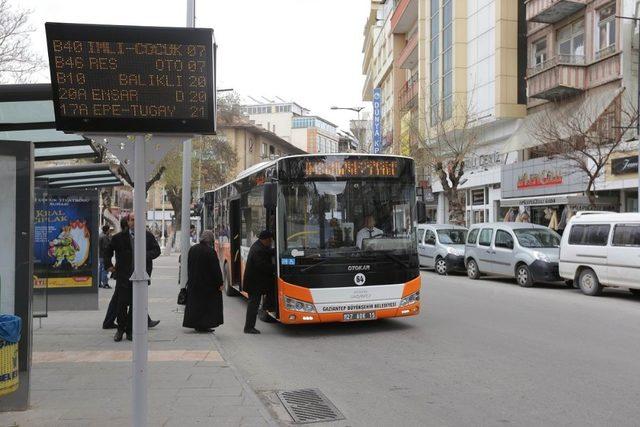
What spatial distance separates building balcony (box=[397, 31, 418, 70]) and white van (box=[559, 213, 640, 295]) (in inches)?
1254

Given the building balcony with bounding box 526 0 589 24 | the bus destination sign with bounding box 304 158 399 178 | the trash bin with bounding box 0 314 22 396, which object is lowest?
the trash bin with bounding box 0 314 22 396

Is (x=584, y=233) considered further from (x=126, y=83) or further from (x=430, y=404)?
(x=126, y=83)

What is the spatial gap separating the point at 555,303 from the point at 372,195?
602 cm

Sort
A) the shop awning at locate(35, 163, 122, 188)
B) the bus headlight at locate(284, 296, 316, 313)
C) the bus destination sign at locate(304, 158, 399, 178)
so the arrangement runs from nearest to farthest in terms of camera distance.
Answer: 1. the bus headlight at locate(284, 296, 316, 313)
2. the bus destination sign at locate(304, 158, 399, 178)
3. the shop awning at locate(35, 163, 122, 188)

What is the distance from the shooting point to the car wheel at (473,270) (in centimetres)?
1930

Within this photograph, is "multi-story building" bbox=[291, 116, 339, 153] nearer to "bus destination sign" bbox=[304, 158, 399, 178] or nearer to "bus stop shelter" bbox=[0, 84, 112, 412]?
"bus destination sign" bbox=[304, 158, 399, 178]

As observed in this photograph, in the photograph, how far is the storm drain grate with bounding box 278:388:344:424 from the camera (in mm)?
5414

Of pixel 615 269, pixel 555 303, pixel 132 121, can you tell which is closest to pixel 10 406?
pixel 132 121

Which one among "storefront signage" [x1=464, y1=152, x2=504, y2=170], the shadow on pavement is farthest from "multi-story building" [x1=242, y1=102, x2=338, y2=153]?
the shadow on pavement

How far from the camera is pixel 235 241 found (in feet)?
45.4

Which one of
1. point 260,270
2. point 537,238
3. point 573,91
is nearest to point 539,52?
point 573,91

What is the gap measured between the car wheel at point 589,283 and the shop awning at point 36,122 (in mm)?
11643

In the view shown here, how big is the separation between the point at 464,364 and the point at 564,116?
20129 mm

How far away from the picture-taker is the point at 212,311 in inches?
372
